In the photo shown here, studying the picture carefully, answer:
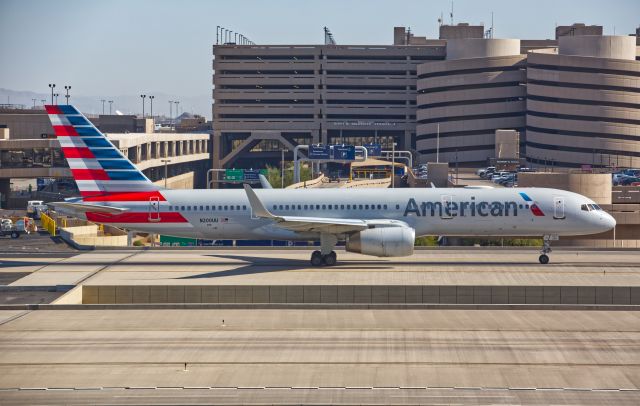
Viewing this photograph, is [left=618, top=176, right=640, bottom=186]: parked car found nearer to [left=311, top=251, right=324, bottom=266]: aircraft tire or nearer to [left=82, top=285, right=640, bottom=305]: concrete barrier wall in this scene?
[left=311, top=251, right=324, bottom=266]: aircraft tire

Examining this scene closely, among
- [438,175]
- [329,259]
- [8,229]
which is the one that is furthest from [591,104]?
[329,259]

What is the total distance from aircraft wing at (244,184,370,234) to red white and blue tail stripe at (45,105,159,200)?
9404 mm

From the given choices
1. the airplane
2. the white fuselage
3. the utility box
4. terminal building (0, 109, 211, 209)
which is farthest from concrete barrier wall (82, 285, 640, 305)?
the utility box

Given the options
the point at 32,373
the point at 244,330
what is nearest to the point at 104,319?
the point at 244,330

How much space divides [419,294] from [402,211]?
31.2 feet

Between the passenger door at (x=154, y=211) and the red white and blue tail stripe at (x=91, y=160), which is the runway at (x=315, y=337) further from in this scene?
the red white and blue tail stripe at (x=91, y=160)

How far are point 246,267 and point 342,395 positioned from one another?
27020 millimetres

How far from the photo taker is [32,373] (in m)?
33.0

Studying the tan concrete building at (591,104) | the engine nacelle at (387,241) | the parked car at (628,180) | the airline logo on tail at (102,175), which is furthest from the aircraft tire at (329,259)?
the tan concrete building at (591,104)

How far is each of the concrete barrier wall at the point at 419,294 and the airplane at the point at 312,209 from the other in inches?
261

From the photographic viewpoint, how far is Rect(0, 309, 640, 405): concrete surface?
30.2m

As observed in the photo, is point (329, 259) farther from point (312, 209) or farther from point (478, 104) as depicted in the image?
point (478, 104)

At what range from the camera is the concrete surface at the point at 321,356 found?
30234 mm

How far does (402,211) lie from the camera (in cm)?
5628
